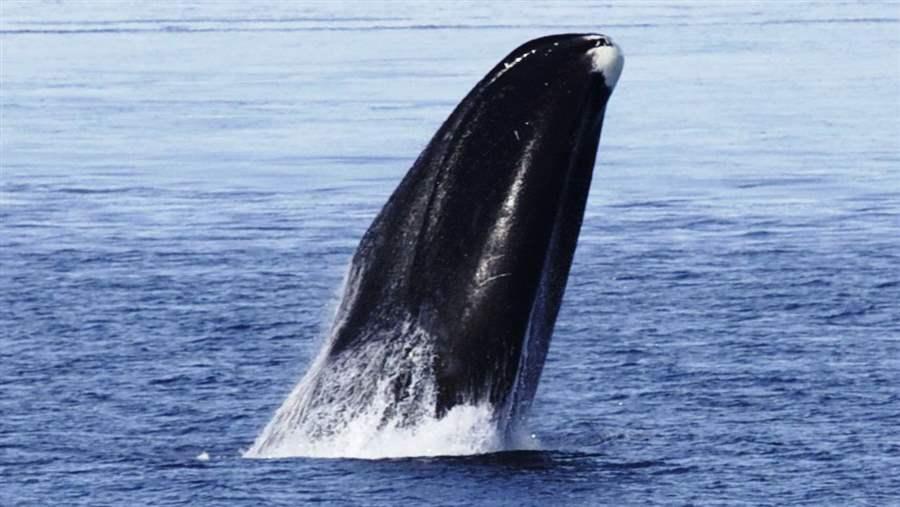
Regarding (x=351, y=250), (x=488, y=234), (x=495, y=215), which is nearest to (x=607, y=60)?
(x=495, y=215)

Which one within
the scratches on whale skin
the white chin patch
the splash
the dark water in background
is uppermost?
the white chin patch

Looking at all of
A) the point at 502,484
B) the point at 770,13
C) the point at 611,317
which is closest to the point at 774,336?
the point at 611,317

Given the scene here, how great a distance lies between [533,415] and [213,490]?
366 cm

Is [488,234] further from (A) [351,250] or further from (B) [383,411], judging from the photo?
(A) [351,250]

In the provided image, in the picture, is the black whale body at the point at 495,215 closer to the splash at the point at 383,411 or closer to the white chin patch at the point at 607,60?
the white chin patch at the point at 607,60

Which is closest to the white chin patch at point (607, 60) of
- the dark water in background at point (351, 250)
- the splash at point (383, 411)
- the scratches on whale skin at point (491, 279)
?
the scratches on whale skin at point (491, 279)

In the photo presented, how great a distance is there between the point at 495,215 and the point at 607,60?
122cm

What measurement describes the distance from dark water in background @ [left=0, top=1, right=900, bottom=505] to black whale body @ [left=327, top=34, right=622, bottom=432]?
3.39 ft

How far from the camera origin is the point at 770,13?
9119 cm

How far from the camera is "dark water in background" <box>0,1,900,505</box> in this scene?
15.9m

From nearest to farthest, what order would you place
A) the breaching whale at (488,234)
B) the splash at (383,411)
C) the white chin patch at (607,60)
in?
the white chin patch at (607,60) < the breaching whale at (488,234) < the splash at (383,411)

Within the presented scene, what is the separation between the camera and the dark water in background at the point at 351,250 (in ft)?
52.1

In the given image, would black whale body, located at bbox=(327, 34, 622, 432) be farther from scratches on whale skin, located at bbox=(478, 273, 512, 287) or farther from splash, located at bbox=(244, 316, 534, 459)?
splash, located at bbox=(244, 316, 534, 459)

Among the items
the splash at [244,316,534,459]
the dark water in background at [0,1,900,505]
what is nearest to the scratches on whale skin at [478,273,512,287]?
the splash at [244,316,534,459]
